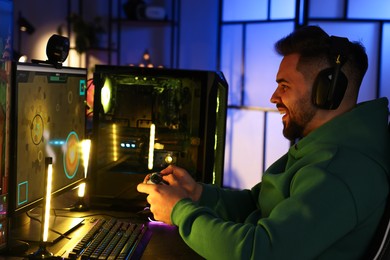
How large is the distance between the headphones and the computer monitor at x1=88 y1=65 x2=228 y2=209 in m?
0.61

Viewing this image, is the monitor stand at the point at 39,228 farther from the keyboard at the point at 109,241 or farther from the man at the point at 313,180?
the man at the point at 313,180

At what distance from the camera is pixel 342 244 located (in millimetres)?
1132

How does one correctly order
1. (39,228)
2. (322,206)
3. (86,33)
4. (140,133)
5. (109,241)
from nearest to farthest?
(322,206)
(109,241)
(39,228)
(140,133)
(86,33)

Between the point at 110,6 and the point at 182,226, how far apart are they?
5.18 m

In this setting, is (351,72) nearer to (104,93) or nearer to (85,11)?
(104,93)

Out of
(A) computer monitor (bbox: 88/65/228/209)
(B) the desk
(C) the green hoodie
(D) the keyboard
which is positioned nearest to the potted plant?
(A) computer monitor (bbox: 88/65/228/209)

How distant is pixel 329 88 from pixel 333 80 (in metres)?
0.03

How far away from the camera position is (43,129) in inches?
57.2

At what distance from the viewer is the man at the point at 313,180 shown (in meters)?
1.04

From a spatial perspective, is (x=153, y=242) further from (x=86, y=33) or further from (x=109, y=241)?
(x=86, y=33)

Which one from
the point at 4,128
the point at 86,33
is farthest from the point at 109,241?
the point at 86,33

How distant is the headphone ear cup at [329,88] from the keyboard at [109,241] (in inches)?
23.5

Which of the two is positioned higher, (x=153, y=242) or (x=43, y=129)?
(x=43, y=129)

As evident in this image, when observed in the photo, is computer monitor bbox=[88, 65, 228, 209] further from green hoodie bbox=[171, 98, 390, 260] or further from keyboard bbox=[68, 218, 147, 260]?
green hoodie bbox=[171, 98, 390, 260]
